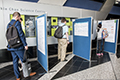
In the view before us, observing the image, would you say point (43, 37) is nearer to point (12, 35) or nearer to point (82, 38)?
point (12, 35)

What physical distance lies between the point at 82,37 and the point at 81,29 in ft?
1.11

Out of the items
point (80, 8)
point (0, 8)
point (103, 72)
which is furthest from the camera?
point (80, 8)

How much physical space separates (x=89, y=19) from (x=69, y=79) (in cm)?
227

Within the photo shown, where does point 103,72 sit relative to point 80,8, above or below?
below

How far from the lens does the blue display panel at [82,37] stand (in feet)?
11.9

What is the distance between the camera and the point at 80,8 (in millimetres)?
5094

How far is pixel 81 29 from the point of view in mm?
3984

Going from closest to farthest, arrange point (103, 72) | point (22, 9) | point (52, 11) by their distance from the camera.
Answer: point (103, 72) → point (22, 9) → point (52, 11)

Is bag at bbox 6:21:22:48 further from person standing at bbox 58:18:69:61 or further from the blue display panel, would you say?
the blue display panel

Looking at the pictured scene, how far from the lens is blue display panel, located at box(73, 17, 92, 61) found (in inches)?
143

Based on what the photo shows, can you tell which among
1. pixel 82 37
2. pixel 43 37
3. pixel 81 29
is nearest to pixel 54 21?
pixel 81 29

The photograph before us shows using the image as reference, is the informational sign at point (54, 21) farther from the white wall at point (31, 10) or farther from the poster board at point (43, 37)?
the poster board at point (43, 37)

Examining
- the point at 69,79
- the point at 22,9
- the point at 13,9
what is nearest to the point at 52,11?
the point at 22,9

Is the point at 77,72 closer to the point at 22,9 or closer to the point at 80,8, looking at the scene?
A: the point at 22,9
